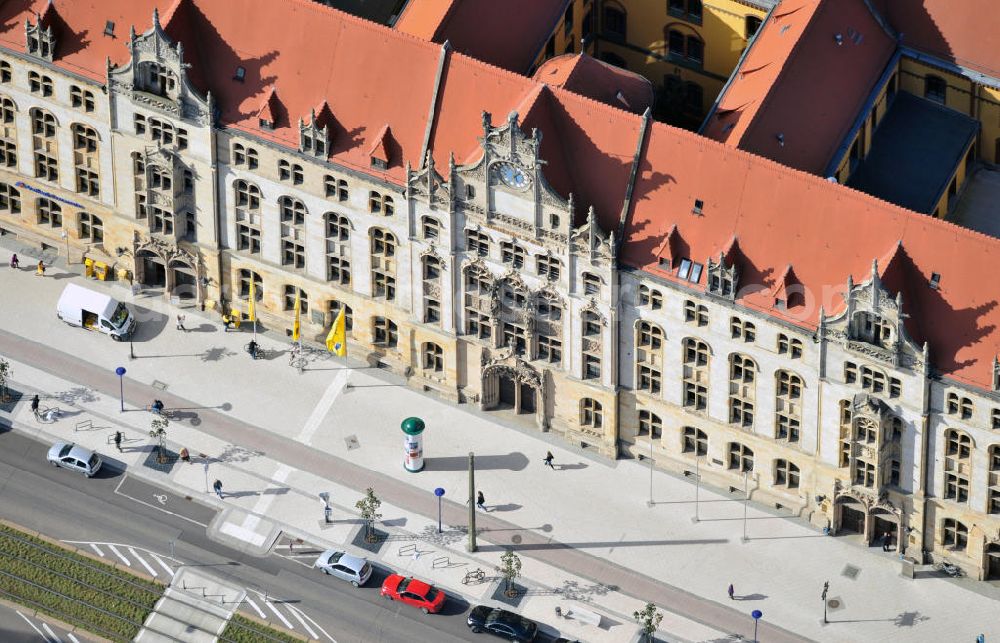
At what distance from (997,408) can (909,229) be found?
41.6 ft

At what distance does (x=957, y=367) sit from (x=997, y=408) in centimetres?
363

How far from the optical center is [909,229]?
7859 inches

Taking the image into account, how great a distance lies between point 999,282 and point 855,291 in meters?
9.07

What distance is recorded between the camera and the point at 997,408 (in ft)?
653

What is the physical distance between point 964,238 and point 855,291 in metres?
7.64

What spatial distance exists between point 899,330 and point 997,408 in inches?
316

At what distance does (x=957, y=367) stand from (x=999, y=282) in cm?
620

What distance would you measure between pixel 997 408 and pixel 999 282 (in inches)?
319

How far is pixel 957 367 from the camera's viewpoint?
19962cm

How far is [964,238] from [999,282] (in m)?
Result: 3.55

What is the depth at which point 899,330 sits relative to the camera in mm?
198625

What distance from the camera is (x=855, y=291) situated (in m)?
199
